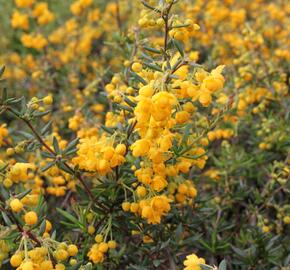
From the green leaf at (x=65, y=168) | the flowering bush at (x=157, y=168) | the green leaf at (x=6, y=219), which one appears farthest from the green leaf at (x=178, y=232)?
the green leaf at (x=6, y=219)

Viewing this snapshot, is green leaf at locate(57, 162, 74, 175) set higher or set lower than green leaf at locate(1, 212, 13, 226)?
higher

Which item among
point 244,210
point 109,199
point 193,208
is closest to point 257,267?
point 193,208

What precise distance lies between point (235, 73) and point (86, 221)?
1459 millimetres

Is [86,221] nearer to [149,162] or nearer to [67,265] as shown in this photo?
[67,265]

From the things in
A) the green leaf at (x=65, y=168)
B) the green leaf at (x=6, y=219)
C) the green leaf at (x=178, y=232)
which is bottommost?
the green leaf at (x=178, y=232)

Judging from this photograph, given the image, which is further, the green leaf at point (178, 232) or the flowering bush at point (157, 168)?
the green leaf at point (178, 232)

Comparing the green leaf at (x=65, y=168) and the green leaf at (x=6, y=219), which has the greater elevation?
the green leaf at (x=65, y=168)

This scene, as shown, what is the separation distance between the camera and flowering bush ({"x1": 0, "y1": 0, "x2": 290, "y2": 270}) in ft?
5.06

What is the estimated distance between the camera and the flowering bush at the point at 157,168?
1.54 m

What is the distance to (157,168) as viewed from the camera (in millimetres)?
1643

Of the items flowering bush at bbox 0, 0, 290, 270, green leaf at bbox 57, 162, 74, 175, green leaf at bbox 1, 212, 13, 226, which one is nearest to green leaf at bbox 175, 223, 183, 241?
flowering bush at bbox 0, 0, 290, 270

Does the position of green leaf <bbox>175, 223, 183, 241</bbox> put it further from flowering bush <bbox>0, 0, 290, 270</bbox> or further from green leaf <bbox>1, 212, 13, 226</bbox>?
green leaf <bbox>1, 212, 13, 226</bbox>

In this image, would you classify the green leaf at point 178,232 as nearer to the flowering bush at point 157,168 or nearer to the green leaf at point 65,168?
the flowering bush at point 157,168

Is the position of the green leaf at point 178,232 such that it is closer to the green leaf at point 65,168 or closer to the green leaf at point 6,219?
the green leaf at point 65,168
